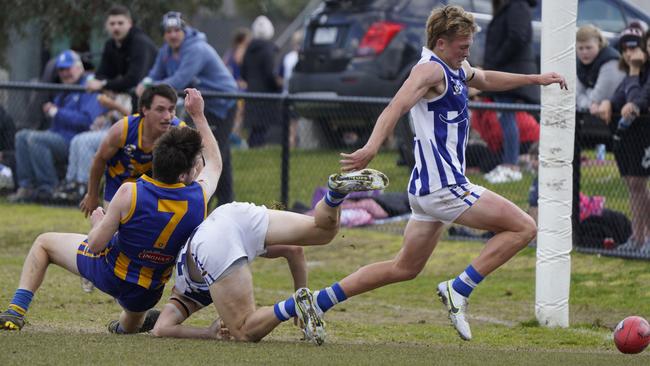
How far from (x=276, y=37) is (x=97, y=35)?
8594 millimetres

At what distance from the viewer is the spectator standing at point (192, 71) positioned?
14.7 meters

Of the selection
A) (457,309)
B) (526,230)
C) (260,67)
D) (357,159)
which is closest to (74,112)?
(260,67)

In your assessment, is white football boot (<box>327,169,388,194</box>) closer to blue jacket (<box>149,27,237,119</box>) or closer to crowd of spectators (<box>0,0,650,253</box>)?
crowd of spectators (<box>0,0,650,253</box>)

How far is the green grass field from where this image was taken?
743cm

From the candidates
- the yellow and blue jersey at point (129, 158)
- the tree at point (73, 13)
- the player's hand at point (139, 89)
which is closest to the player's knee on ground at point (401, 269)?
the yellow and blue jersey at point (129, 158)

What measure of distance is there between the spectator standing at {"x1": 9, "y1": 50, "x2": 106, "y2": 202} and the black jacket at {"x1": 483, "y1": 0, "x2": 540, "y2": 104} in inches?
187

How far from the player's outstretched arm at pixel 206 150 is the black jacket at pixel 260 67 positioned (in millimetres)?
13618

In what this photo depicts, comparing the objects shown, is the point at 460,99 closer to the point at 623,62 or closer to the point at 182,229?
the point at 182,229

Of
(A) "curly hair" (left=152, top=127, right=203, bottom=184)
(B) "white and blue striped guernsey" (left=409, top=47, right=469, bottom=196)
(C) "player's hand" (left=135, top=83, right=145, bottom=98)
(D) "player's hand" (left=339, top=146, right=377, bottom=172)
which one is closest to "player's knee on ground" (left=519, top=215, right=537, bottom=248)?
(B) "white and blue striped guernsey" (left=409, top=47, right=469, bottom=196)

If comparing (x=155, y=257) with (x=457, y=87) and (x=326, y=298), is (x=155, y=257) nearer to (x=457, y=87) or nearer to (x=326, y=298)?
(x=326, y=298)

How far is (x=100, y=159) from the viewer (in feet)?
33.6

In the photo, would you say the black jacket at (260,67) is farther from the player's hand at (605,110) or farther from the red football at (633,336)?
the red football at (633,336)

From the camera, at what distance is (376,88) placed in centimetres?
1841

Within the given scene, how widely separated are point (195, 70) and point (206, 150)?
6293 mm
